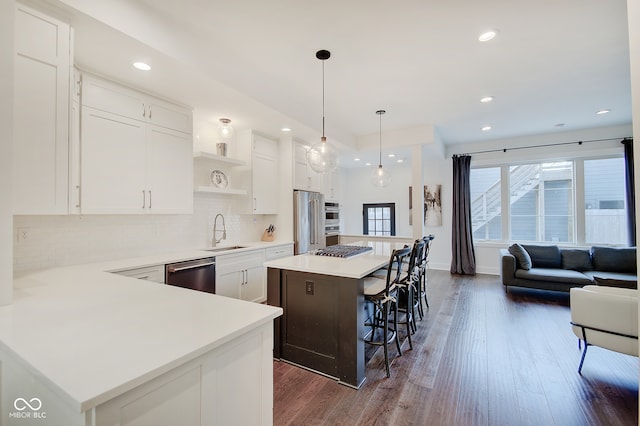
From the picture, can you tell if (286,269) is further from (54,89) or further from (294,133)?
(294,133)

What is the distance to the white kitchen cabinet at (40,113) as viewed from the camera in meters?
1.61

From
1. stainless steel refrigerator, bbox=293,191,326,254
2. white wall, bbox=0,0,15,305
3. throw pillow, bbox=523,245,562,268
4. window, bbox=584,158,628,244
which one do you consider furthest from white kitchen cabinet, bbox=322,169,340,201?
window, bbox=584,158,628,244

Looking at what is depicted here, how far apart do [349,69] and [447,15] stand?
3.51ft

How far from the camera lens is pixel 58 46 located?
178 cm

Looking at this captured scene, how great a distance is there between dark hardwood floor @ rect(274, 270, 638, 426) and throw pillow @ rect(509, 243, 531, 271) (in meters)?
1.49

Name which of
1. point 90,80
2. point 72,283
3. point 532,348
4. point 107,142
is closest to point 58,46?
point 90,80

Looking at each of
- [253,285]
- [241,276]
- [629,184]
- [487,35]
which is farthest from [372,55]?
[629,184]

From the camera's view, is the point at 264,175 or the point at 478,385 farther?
the point at 264,175

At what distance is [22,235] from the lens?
2.30 m

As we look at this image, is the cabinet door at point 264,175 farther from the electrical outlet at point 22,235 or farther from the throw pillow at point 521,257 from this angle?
the throw pillow at point 521,257

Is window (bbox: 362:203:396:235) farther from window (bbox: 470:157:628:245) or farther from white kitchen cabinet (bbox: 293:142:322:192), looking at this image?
white kitchen cabinet (bbox: 293:142:322:192)

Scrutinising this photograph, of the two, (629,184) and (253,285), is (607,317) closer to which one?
(253,285)

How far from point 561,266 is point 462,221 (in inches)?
72.7

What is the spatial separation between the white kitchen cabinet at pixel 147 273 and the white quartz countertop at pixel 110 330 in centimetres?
80
